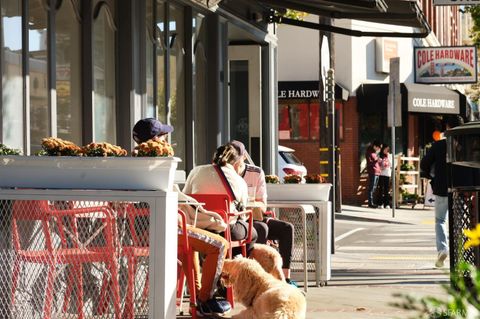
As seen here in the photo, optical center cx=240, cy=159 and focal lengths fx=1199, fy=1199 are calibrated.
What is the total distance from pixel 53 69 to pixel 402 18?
7080 mm

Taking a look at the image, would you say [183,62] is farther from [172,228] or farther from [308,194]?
[172,228]

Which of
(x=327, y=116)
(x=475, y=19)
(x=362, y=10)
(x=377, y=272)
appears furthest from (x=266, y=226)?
(x=475, y=19)

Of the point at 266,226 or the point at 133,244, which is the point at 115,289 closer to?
the point at 133,244

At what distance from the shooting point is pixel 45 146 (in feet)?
23.6

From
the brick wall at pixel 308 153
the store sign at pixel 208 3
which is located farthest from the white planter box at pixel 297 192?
the brick wall at pixel 308 153

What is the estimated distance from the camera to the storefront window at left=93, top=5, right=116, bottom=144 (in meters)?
11.2

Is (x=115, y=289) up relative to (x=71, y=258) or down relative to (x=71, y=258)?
down

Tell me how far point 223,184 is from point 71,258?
298 centimetres

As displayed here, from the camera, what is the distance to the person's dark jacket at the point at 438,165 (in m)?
13.5

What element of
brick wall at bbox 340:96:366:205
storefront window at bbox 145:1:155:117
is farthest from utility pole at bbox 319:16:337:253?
brick wall at bbox 340:96:366:205

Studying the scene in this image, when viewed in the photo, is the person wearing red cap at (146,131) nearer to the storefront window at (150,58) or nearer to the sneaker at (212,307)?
the sneaker at (212,307)

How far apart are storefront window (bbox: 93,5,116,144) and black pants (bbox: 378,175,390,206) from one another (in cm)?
2199

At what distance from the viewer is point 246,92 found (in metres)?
17.7

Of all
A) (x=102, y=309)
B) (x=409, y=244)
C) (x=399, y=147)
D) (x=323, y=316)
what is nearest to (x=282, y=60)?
(x=399, y=147)
